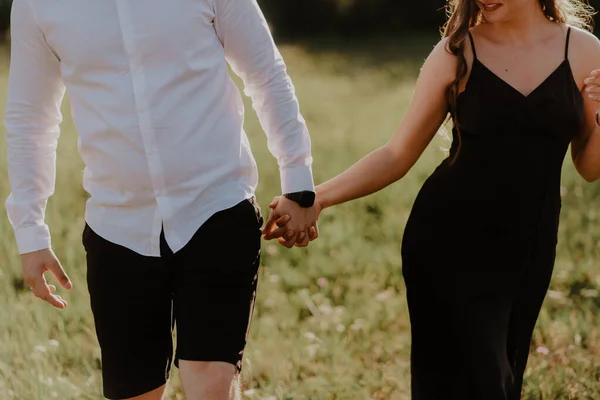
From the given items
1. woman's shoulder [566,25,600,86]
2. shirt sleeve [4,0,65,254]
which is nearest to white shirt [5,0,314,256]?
shirt sleeve [4,0,65,254]

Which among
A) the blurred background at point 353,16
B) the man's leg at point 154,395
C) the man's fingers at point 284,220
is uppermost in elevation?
the man's fingers at point 284,220

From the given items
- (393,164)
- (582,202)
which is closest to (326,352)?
(393,164)

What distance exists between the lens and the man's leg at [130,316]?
9.93 feet

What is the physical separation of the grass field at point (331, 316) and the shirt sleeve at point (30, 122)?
4.58 feet

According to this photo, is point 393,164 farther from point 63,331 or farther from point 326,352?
point 63,331

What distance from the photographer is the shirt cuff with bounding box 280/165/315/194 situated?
10.3 feet

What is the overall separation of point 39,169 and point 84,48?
1.50ft

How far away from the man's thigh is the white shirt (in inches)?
1.9

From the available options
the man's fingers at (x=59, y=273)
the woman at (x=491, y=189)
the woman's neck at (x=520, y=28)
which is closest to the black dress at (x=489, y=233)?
the woman at (x=491, y=189)

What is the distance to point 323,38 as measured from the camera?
22.9m

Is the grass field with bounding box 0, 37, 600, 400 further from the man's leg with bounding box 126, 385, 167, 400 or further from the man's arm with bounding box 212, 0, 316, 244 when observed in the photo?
the man's arm with bounding box 212, 0, 316, 244

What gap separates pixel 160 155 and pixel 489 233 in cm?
103

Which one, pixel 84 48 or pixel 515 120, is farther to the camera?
pixel 515 120

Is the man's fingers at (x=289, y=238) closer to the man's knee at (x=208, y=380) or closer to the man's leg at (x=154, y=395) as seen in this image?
the man's knee at (x=208, y=380)
